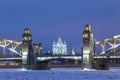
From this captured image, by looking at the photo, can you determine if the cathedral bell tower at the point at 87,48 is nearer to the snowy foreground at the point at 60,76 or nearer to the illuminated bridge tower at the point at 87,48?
the illuminated bridge tower at the point at 87,48

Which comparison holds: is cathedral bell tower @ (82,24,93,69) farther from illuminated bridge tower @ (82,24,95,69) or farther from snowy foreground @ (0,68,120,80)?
snowy foreground @ (0,68,120,80)

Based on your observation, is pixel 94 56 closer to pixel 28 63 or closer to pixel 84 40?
pixel 84 40

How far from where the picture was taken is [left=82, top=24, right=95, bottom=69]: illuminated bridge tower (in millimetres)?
182250

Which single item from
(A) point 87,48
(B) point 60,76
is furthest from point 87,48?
(B) point 60,76

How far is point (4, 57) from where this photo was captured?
19775 cm

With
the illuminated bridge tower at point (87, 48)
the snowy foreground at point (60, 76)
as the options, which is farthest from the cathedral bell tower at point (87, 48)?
the snowy foreground at point (60, 76)

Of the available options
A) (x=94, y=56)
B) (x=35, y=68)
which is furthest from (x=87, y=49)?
(x=35, y=68)

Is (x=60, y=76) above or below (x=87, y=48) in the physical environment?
below

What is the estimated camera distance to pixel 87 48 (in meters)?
187

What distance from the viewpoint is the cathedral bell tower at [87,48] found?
182 meters

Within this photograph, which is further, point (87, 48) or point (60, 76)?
point (87, 48)

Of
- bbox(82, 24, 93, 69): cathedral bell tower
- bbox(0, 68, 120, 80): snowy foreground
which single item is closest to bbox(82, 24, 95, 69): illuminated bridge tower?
bbox(82, 24, 93, 69): cathedral bell tower

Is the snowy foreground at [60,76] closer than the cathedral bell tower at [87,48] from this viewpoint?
Yes

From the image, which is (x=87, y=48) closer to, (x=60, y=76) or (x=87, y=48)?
(x=87, y=48)
